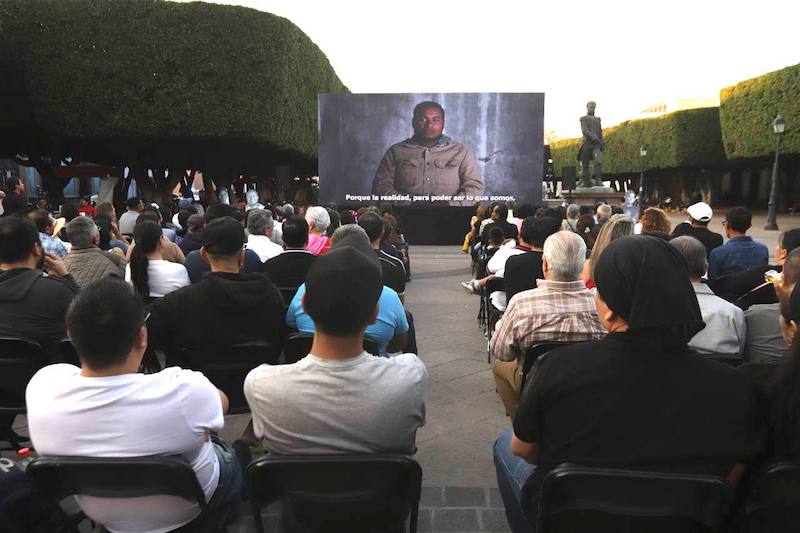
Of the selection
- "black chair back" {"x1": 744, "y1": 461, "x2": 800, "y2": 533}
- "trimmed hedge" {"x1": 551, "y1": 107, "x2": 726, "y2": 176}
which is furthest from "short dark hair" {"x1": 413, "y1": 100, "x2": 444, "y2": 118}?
"trimmed hedge" {"x1": 551, "y1": 107, "x2": 726, "y2": 176}

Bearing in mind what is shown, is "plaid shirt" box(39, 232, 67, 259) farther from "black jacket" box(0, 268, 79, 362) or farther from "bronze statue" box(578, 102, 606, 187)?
"bronze statue" box(578, 102, 606, 187)

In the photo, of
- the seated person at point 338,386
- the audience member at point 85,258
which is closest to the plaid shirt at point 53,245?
the audience member at point 85,258

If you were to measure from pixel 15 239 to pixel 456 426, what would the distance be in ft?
9.71

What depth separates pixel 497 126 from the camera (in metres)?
18.2

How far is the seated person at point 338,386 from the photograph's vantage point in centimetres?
193

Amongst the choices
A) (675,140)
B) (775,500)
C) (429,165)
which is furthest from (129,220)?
(675,140)

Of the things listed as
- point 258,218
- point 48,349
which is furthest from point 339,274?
point 258,218

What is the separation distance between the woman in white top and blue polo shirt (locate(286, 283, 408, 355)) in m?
1.50

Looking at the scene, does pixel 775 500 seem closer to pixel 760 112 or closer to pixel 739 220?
pixel 739 220

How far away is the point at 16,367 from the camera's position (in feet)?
10.1

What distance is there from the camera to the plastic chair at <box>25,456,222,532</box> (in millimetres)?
1759

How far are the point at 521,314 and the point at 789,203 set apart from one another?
39.0 metres

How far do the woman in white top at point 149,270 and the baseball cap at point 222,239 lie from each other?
1359 mm

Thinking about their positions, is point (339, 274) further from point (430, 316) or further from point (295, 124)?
point (295, 124)
